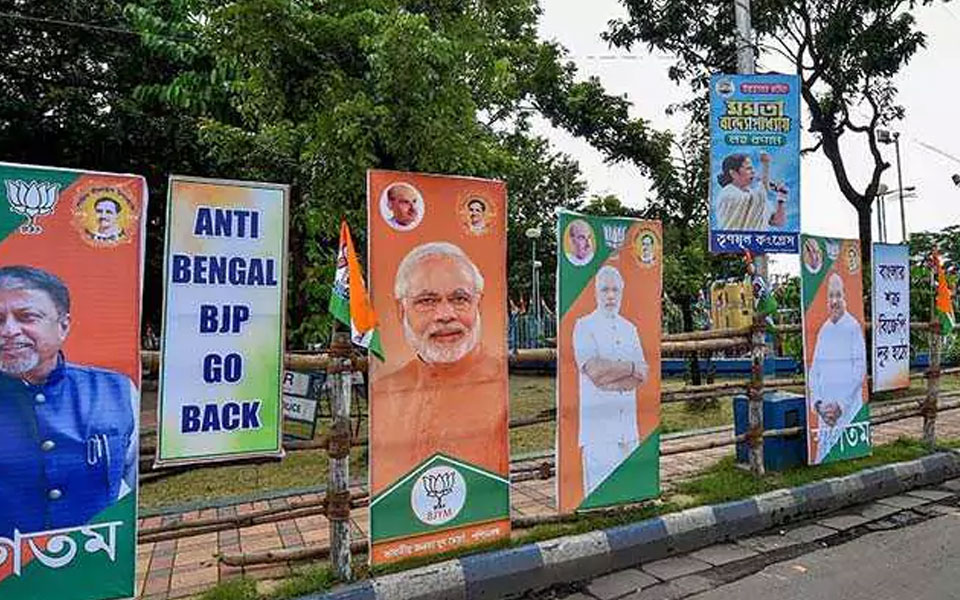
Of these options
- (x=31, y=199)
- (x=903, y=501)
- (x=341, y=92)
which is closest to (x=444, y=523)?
(x=31, y=199)

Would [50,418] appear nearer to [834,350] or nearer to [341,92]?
[341,92]

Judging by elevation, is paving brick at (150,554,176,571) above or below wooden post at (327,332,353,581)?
below

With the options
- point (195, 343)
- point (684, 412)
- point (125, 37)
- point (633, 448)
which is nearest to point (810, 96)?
point (684, 412)

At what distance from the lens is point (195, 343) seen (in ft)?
9.67

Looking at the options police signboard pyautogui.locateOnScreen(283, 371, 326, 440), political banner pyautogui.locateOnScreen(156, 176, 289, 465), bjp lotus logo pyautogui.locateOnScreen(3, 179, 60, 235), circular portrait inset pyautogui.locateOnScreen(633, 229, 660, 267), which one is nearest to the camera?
bjp lotus logo pyautogui.locateOnScreen(3, 179, 60, 235)

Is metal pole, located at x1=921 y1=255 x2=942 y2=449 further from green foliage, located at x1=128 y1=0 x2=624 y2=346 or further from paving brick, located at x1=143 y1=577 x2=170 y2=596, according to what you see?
paving brick, located at x1=143 y1=577 x2=170 y2=596

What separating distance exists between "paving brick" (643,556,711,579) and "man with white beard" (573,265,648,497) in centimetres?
52

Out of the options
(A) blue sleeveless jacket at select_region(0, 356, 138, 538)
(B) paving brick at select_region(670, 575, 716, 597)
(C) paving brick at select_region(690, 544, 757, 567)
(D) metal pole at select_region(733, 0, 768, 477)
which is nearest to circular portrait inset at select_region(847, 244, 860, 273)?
(D) metal pole at select_region(733, 0, 768, 477)

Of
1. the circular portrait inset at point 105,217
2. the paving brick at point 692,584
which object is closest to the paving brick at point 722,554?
the paving brick at point 692,584

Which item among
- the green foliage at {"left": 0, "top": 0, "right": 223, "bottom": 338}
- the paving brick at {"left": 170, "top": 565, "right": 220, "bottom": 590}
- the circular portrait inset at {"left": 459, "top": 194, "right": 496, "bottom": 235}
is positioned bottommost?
the paving brick at {"left": 170, "top": 565, "right": 220, "bottom": 590}

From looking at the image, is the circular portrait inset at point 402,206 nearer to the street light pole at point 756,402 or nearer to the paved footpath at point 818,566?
the paved footpath at point 818,566

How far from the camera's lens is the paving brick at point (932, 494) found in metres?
5.11

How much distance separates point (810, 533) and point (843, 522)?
1.24ft

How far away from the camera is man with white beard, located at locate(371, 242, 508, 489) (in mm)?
3393
